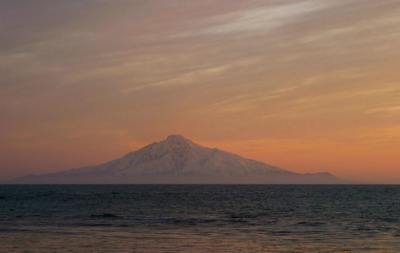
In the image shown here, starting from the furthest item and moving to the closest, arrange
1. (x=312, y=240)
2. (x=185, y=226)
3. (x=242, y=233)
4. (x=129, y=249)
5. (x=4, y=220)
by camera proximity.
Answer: (x=4, y=220) → (x=185, y=226) → (x=242, y=233) → (x=312, y=240) → (x=129, y=249)

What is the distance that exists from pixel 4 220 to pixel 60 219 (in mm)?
4981

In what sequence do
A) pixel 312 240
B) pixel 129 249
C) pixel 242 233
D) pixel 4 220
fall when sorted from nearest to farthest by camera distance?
1. pixel 129 249
2. pixel 312 240
3. pixel 242 233
4. pixel 4 220

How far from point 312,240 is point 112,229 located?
1529 cm

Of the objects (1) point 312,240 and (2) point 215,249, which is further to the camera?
(1) point 312,240

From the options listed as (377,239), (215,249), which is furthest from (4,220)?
(377,239)

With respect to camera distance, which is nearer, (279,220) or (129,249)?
(129,249)

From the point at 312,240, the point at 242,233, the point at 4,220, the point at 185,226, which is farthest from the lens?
the point at 4,220

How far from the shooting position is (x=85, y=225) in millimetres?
43219

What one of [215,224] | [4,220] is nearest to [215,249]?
[215,224]

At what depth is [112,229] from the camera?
3966 centimetres

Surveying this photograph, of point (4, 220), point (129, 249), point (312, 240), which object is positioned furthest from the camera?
point (4, 220)

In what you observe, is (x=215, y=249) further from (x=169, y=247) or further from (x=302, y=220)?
(x=302, y=220)

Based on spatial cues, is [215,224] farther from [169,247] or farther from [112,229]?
[169,247]

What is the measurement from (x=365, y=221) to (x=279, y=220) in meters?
7.99
